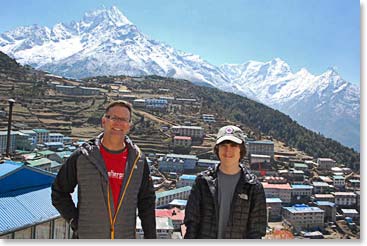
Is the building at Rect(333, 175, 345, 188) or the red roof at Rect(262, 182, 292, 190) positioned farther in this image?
the building at Rect(333, 175, 345, 188)

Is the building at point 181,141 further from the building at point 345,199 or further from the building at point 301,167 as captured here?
Answer: the building at point 345,199

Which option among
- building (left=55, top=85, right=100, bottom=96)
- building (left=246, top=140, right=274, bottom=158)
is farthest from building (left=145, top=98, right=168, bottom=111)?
building (left=246, top=140, right=274, bottom=158)

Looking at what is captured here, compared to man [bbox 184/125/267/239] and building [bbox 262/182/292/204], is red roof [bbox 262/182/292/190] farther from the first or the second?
→ man [bbox 184/125/267/239]

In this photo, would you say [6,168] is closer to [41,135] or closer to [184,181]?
[184,181]


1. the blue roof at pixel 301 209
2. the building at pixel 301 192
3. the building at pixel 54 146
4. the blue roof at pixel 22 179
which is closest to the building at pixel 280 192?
the building at pixel 301 192

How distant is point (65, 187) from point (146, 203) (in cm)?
33

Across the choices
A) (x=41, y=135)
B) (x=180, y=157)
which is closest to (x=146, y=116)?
(x=180, y=157)

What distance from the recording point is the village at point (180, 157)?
21594 millimetres

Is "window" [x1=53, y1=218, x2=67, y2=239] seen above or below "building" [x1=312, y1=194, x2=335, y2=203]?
above

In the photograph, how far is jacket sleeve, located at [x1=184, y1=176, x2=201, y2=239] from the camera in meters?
1.62

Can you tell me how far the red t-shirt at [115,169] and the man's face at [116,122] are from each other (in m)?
0.08

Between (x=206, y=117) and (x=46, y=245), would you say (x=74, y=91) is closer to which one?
(x=206, y=117)

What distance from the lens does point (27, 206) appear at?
2.43 metres

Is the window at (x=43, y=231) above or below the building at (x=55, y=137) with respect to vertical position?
below
